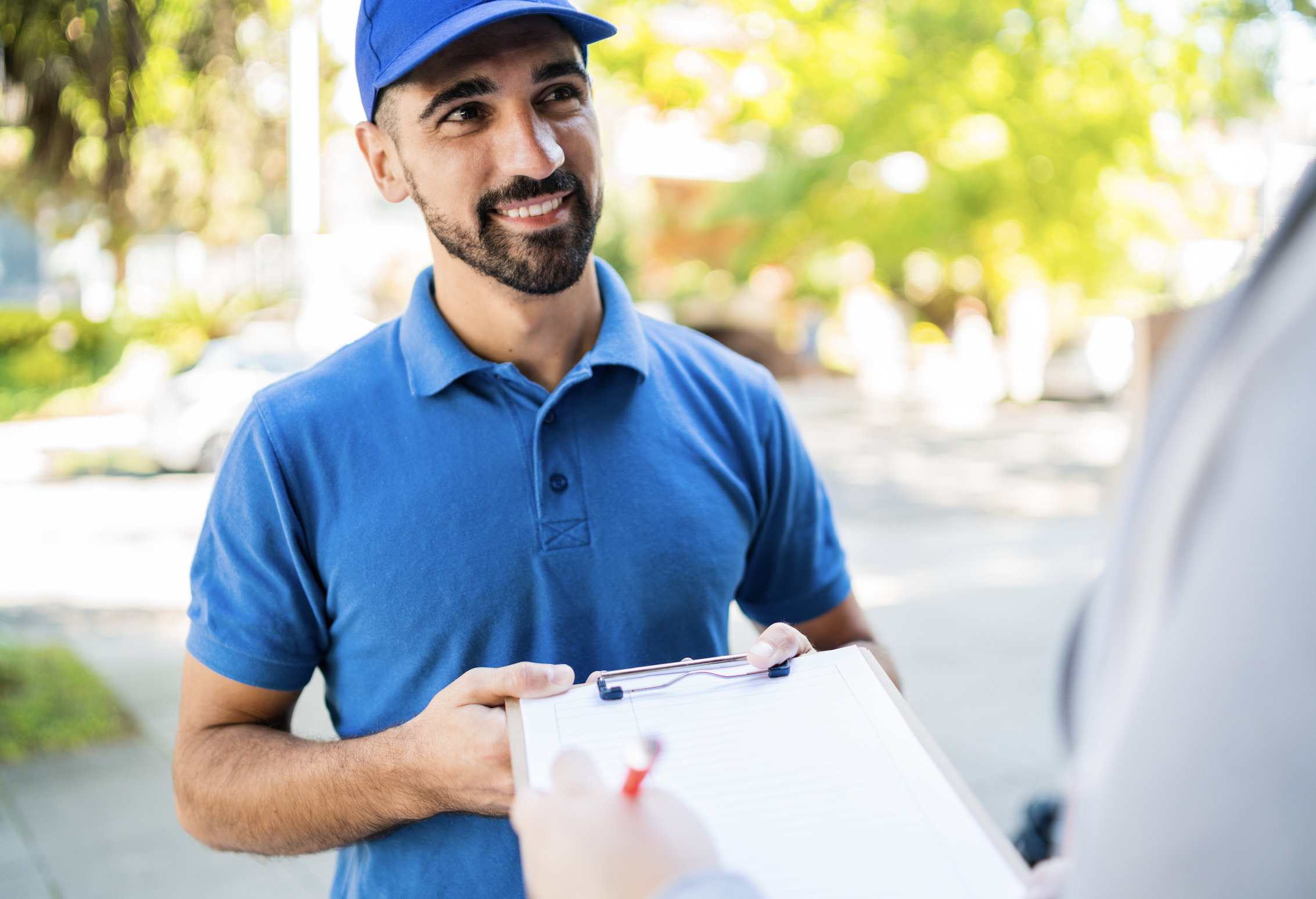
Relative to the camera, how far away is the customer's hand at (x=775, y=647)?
1.29 m

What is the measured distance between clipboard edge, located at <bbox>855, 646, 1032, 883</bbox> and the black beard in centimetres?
80

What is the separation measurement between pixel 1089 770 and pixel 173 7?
620cm

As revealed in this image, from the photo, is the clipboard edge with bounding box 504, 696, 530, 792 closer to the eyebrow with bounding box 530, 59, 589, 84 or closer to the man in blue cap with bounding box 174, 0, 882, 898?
the man in blue cap with bounding box 174, 0, 882, 898

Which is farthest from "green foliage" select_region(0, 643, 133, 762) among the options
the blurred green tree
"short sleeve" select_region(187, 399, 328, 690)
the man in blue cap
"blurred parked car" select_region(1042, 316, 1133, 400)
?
"blurred parked car" select_region(1042, 316, 1133, 400)

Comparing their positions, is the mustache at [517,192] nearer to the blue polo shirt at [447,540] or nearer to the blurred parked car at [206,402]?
the blue polo shirt at [447,540]

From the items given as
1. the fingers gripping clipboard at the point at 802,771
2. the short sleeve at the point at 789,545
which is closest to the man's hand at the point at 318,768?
the fingers gripping clipboard at the point at 802,771

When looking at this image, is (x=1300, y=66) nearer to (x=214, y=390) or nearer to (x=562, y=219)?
(x=562, y=219)

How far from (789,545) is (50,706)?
4873mm

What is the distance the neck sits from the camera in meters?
1.80

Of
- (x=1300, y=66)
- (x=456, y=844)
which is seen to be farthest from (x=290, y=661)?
(x=1300, y=66)

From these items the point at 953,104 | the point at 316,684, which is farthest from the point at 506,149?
the point at 953,104

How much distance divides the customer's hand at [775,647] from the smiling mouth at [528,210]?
0.78 m

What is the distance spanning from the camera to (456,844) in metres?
1.59

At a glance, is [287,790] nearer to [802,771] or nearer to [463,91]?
[802,771]
